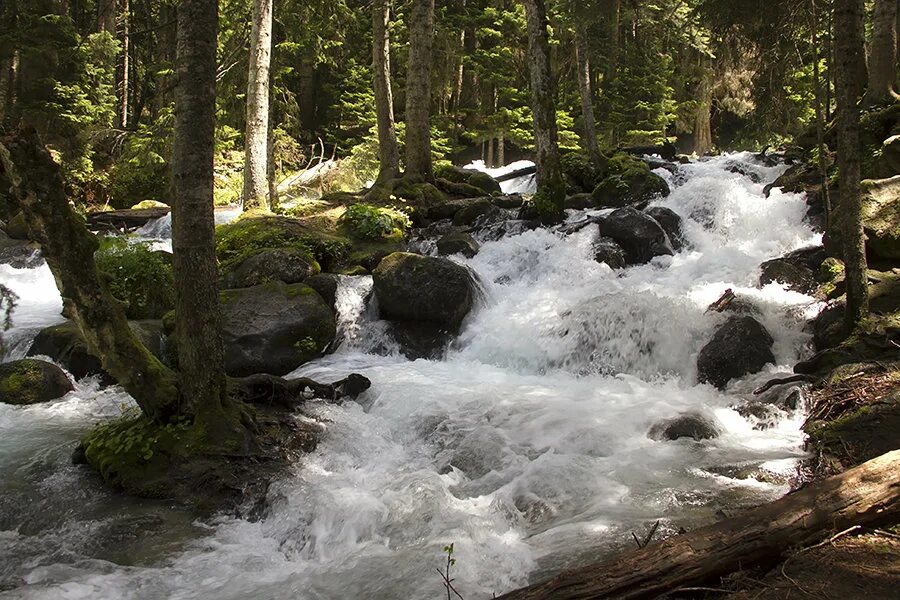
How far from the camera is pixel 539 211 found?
1466cm

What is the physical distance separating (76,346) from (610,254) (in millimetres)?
9593

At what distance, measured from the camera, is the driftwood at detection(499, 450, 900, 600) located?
10.6 feet

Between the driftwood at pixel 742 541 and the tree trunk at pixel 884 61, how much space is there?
1249 cm

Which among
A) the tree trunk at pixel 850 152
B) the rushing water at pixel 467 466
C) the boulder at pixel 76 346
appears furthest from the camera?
the boulder at pixel 76 346

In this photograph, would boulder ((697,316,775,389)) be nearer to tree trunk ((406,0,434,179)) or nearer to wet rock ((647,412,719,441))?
wet rock ((647,412,719,441))

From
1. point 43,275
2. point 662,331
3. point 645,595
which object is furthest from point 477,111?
point 645,595

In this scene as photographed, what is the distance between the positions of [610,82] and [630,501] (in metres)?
27.8

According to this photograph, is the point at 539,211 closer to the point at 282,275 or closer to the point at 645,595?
the point at 282,275

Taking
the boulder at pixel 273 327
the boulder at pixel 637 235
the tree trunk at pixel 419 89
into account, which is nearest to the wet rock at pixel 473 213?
the tree trunk at pixel 419 89

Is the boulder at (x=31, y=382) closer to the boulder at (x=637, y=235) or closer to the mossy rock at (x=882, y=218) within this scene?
the boulder at (x=637, y=235)

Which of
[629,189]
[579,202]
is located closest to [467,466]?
[579,202]

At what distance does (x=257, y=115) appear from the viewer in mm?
14547

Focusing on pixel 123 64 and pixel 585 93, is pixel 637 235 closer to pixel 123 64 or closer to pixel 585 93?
pixel 585 93

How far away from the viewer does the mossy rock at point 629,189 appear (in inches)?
618
